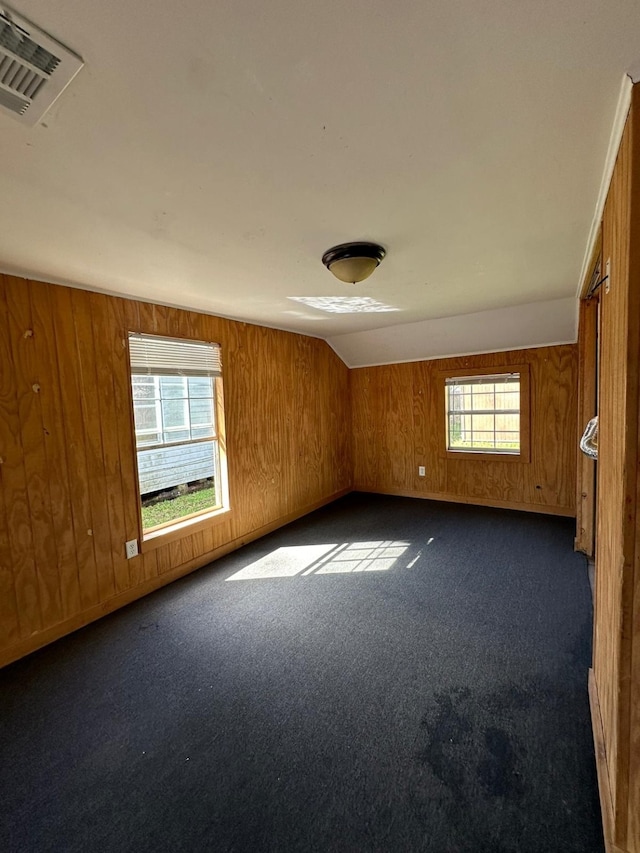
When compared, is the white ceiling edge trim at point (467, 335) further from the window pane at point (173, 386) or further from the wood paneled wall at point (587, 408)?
the window pane at point (173, 386)

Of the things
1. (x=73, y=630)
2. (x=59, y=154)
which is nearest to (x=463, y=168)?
(x=59, y=154)

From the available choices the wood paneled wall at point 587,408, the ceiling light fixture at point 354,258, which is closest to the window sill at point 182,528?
the ceiling light fixture at point 354,258

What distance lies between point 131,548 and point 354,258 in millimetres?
2480

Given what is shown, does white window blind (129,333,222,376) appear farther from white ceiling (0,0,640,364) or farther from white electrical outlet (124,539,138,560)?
white electrical outlet (124,539,138,560)

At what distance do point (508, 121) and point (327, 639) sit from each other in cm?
248

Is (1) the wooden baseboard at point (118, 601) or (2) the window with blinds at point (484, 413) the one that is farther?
(2) the window with blinds at point (484, 413)

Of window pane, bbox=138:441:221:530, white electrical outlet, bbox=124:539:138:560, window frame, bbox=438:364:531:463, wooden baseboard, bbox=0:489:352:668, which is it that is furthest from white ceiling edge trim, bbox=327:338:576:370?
white electrical outlet, bbox=124:539:138:560

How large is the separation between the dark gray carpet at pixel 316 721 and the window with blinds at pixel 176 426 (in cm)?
75

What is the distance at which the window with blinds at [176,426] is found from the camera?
283cm

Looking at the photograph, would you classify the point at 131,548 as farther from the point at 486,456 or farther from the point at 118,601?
the point at 486,456

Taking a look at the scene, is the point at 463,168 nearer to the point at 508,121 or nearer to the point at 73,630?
the point at 508,121

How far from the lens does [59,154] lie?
3.72 feet

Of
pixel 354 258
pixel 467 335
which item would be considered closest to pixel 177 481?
pixel 354 258

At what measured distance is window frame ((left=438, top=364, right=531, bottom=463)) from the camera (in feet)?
13.8
